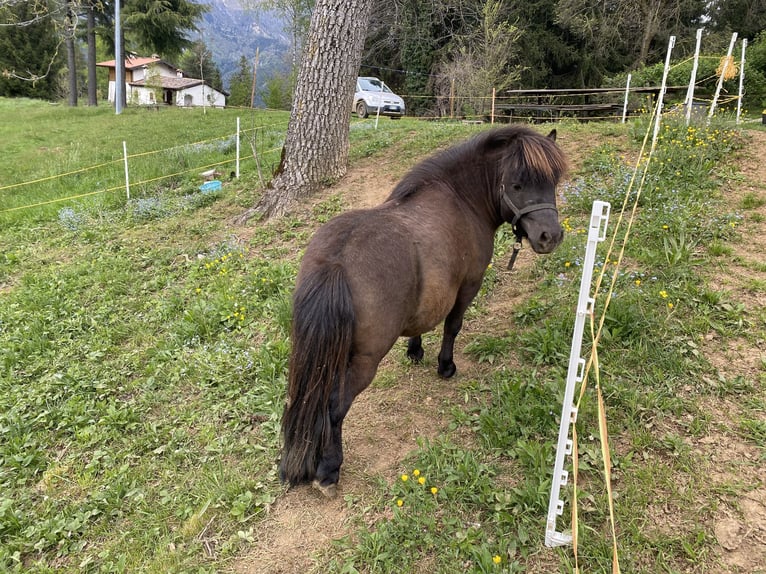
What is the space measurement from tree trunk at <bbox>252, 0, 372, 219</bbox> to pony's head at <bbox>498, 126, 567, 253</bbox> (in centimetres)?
431

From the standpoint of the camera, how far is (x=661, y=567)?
6.90ft

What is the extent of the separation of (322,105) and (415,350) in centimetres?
440

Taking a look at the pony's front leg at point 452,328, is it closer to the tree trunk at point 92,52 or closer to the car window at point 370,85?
the car window at point 370,85

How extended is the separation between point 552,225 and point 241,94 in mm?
51873

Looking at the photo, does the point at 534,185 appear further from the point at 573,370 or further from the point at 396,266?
the point at 573,370

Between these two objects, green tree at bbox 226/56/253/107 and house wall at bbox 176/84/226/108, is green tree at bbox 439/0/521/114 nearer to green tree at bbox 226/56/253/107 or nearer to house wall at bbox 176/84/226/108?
green tree at bbox 226/56/253/107

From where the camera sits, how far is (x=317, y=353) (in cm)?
226

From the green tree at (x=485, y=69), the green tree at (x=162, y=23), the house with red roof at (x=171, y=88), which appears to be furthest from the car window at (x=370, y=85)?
the house with red roof at (x=171, y=88)

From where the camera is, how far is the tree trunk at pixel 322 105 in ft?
20.7

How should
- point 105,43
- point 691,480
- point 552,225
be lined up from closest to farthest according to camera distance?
1. point 691,480
2. point 552,225
3. point 105,43

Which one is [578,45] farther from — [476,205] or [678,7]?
[476,205]

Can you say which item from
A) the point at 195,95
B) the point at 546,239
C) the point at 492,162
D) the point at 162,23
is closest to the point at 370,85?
the point at 162,23

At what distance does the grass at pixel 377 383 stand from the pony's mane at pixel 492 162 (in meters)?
1.38

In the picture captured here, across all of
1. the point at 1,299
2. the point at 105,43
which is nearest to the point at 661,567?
the point at 1,299
